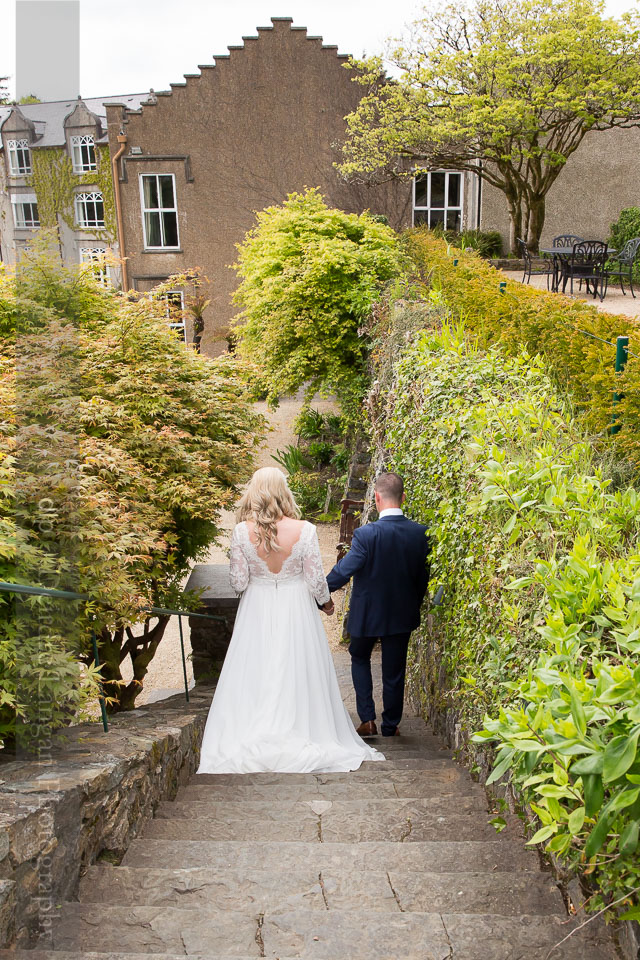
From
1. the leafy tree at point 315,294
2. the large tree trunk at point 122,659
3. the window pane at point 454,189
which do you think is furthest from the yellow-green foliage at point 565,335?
the window pane at point 454,189

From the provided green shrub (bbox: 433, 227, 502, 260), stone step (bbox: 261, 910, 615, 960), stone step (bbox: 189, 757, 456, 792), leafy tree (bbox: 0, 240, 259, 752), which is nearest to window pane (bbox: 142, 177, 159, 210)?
green shrub (bbox: 433, 227, 502, 260)

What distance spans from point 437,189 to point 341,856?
21078 mm

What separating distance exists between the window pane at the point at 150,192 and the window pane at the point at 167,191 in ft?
0.55

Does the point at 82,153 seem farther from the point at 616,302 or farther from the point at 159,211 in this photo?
the point at 616,302

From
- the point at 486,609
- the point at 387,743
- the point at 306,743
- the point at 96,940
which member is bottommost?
the point at 387,743

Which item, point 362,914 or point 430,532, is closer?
point 362,914

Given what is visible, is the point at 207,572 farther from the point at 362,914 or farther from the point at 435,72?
the point at 435,72

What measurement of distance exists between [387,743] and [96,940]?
304 centimetres

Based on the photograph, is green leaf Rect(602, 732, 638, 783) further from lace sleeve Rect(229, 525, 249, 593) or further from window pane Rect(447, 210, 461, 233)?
window pane Rect(447, 210, 461, 233)

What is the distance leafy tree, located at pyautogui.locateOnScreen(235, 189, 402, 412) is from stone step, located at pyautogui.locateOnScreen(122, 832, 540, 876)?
9.00m

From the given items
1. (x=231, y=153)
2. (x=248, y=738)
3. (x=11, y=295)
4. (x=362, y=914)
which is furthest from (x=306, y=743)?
(x=231, y=153)

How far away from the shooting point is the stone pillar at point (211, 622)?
629cm

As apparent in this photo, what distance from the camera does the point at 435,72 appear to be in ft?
53.0

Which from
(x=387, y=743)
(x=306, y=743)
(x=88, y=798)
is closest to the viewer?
(x=88, y=798)
